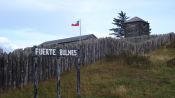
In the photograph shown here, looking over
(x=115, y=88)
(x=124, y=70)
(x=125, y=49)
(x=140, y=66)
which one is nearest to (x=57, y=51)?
(x=115, y=88)

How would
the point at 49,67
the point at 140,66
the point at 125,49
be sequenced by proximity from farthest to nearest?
the point at 125,49 → the point at 140,66 → the point at 49,67

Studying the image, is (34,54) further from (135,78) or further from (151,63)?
(151,63)

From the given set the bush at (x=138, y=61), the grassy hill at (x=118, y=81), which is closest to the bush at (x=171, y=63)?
the grassy hill at (x=118, y=81)

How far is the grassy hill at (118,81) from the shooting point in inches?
556

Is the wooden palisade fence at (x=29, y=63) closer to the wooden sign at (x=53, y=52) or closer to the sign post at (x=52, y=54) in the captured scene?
the sign post at (x=52, y=54)

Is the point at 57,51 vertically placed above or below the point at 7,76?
above

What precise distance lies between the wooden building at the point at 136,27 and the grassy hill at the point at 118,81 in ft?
75.0

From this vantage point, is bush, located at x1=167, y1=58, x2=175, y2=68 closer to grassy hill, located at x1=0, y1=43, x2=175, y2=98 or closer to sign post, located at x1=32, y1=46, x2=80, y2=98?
grassy hill, located at x1=0, y1=43, x2=175, y2=98

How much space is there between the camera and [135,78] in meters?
17.1

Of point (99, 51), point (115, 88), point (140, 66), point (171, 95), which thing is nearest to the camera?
point (171, 95)

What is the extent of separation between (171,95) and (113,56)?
27.9ft

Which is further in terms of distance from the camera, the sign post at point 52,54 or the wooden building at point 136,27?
the wooden building at point 136,27

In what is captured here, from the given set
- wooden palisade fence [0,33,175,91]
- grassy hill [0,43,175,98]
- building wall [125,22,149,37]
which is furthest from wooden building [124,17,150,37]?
grassy hill [0,43,175,98]

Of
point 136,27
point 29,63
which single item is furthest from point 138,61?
point 136,27
